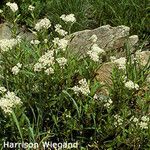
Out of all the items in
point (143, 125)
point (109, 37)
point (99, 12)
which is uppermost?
point (99, 12)

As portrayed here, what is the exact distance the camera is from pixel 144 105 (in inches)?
163

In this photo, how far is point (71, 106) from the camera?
4.38 metres

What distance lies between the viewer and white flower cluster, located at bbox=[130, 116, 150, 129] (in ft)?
12.8

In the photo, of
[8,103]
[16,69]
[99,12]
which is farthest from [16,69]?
[99,12]

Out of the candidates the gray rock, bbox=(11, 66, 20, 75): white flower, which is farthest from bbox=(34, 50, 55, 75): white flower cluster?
the gray rock

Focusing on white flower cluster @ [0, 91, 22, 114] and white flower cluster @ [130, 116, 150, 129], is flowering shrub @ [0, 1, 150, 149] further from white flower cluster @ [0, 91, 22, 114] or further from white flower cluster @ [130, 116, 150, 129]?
white flower cluster @ [0, 91, 22, 114]

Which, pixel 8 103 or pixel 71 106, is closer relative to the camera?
pixel 8 103

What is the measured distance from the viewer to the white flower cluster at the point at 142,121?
390cm

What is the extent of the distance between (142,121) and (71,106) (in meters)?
0.73

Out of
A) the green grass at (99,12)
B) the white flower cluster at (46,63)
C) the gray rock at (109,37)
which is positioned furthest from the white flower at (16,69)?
the green grass at (99,12)

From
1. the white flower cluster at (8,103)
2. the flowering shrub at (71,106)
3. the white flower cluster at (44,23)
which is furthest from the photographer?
the white flower cluster at (44,23)

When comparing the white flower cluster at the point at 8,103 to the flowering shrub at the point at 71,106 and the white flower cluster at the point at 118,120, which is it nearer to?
the flowering shrub at the point at 71,106

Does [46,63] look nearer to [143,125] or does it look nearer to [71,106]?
[71,106]

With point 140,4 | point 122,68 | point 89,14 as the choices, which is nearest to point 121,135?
point 122,68
